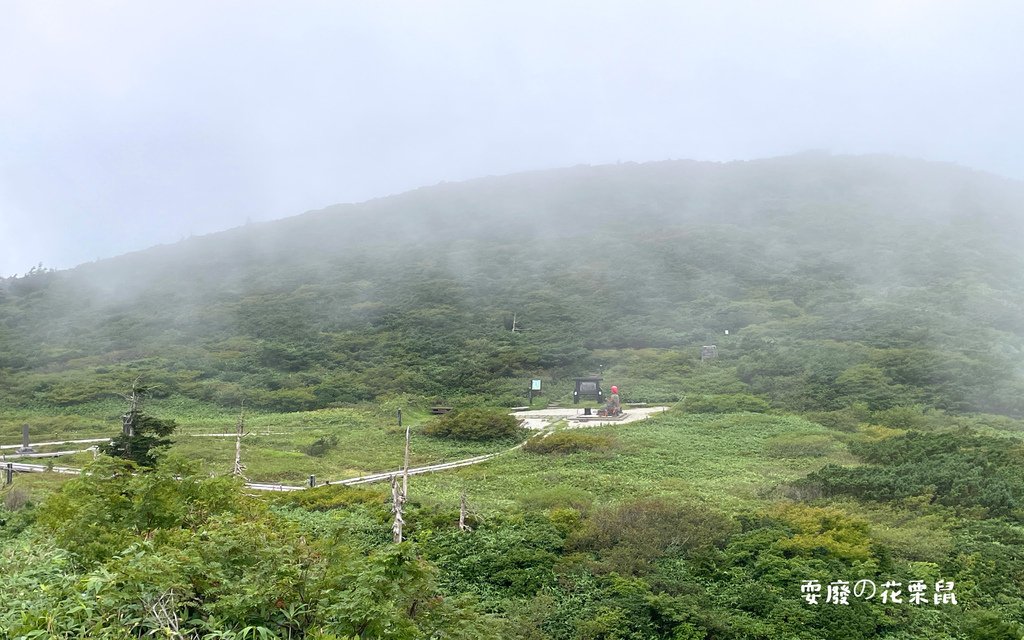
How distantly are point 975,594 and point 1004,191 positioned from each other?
92.3m

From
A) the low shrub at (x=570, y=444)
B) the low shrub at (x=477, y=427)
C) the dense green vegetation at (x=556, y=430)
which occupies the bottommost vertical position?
the low shrub at (x=477, y=427)

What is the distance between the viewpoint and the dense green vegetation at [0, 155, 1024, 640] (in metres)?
6.77

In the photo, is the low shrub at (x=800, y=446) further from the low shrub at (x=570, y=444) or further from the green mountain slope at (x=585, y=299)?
the green mountain slope at (x=585, y=299)

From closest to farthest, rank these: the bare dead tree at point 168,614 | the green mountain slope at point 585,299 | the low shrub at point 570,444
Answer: the bare dead tree at point 168,614
the low shrub at point 570,444
the green mountain slope at point 585,299

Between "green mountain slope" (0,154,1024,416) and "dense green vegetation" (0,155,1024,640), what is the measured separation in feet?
1.10

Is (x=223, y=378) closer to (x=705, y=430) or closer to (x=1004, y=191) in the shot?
(x=705, y=430)

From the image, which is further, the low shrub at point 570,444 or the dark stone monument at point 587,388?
the dark stone monument at point 587,388

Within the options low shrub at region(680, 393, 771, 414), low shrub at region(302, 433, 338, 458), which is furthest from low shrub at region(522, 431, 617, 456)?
low shrub at region(302, 433, 338, 458)

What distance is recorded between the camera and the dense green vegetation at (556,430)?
6.77 metres

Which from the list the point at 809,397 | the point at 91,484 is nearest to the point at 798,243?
the point at 809,397

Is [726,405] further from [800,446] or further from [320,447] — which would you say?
[320,447]

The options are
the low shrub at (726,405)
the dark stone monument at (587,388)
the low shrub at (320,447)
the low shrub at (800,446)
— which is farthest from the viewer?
the dark stone monument at (587,388)

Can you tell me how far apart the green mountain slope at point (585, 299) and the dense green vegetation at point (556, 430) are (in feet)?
1.10

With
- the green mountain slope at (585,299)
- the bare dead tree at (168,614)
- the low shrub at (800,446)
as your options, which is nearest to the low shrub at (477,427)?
the green mountain slope at (585,299)
